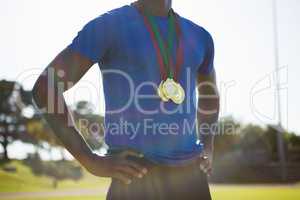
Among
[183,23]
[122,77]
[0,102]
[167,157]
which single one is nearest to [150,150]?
[167,157]

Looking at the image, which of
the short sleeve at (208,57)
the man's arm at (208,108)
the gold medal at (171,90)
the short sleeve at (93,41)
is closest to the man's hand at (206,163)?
the man's arm at (208,108)

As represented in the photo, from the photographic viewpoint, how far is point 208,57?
2607 millimetres

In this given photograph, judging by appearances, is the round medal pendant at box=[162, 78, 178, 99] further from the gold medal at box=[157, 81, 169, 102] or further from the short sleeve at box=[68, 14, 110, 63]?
the short sleeve at box=[68, 14, 110, 63]

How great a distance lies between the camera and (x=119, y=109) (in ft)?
7.38

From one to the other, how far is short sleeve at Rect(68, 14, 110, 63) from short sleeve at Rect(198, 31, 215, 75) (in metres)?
0.54

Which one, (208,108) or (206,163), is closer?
(206,163)

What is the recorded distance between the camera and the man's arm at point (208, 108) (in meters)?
2.60

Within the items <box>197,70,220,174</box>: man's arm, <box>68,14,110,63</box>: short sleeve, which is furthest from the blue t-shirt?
<box>197,70,220,174</box>: man's arm

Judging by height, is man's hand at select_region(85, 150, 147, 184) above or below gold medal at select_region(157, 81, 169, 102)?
below

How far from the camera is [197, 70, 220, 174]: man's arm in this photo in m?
2.60

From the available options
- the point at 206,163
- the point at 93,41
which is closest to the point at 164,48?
the point at 93,41

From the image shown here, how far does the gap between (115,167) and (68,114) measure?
0.87 feet

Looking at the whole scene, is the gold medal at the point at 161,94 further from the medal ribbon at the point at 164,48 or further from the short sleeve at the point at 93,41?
the short sleeve at the point at 93,41

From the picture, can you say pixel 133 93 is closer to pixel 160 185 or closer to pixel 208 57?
pixel 160 185
